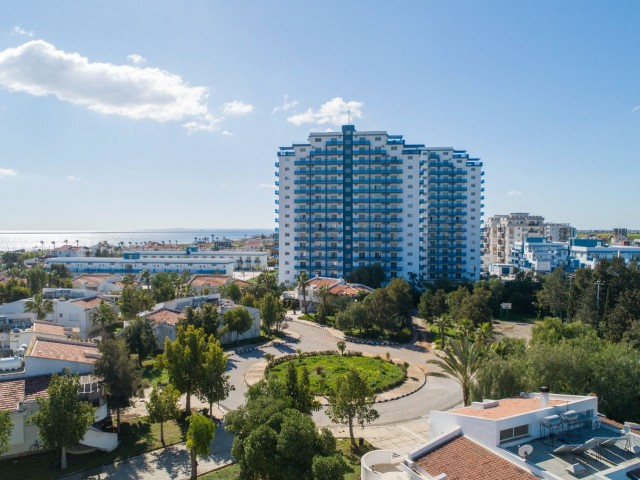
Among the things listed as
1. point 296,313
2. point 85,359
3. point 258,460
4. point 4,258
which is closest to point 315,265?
point 296,313

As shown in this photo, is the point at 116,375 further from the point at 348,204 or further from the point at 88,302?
the point at 348,204

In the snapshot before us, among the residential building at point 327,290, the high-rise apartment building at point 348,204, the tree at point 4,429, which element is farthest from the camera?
the high-rise apartment building at point 348,204

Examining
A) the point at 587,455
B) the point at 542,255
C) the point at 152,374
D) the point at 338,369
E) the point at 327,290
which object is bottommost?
the point at 152,374

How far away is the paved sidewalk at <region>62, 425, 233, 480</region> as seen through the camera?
25.2m

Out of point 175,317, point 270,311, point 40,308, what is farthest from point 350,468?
point 40,308

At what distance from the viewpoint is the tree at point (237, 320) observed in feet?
177

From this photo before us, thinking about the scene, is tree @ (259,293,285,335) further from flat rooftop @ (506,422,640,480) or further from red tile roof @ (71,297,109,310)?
flat rooftop @ (506,422,640,480)

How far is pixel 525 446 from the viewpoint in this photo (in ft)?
56.5

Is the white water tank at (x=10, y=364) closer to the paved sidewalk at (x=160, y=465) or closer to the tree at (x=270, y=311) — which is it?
the paved sidewalk at (x=160, y=465)

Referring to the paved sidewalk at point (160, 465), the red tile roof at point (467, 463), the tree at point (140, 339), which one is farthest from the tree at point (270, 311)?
the red tile roof at point (467, 463)

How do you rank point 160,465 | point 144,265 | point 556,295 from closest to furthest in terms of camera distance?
point 160,465 → point 556,295 → point 144,265

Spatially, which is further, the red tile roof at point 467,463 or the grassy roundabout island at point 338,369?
the grassy roundabout island at point 338,369

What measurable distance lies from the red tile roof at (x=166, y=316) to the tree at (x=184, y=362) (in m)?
20.0

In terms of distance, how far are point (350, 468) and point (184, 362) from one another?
1353cm
